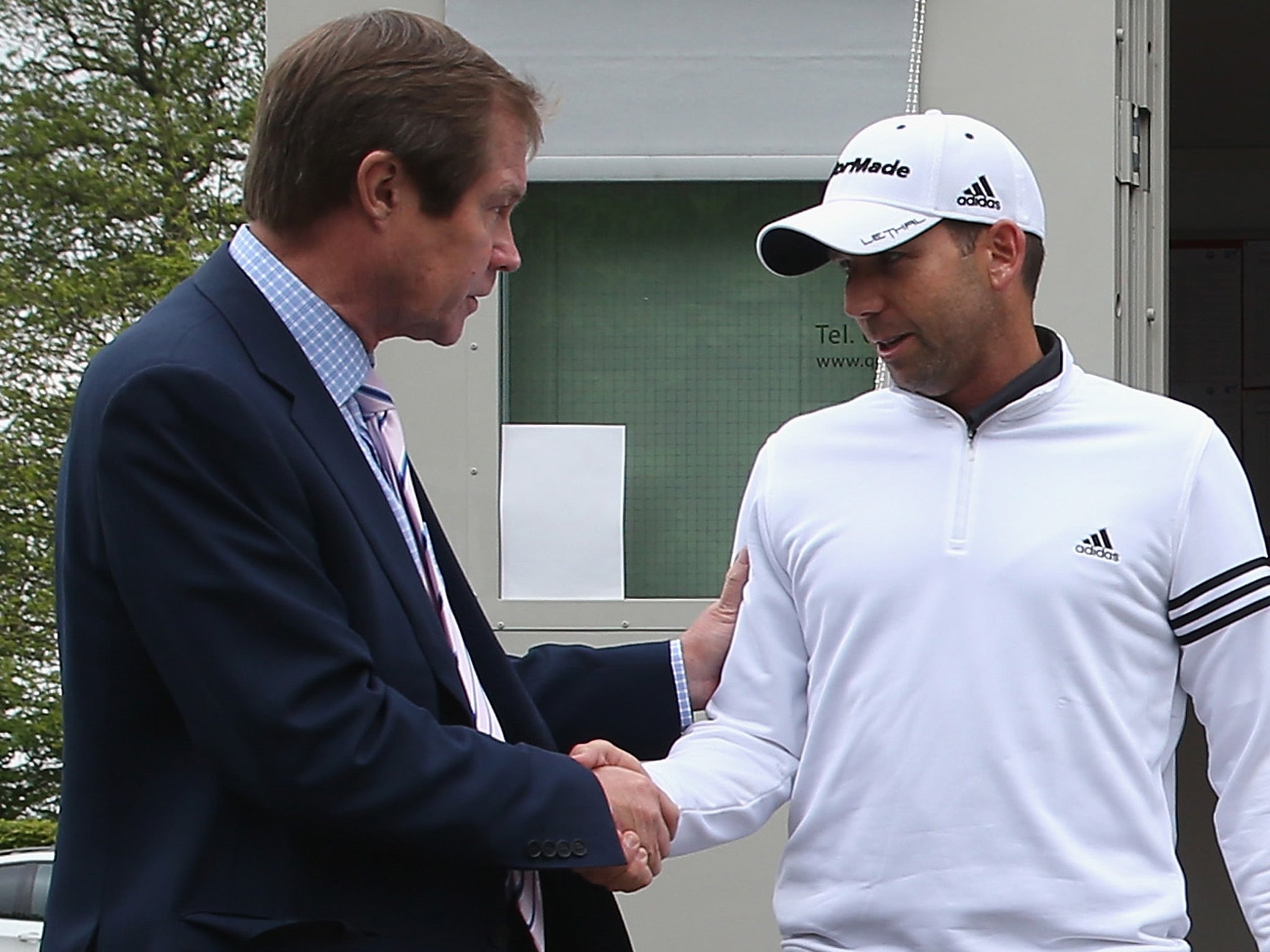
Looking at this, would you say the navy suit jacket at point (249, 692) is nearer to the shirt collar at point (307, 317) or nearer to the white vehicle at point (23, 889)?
the shirt collar at point (307, 317)

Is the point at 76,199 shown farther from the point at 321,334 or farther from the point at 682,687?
the point at 321,334

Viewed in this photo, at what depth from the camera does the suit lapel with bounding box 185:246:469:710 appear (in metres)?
1.91

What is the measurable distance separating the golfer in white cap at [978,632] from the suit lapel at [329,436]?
0.39 metres

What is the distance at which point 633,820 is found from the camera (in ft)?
6.92

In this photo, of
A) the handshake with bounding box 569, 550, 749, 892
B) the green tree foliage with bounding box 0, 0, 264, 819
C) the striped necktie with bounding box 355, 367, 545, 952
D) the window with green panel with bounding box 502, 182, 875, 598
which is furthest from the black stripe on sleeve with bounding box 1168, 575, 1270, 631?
the green tree foliage with bounding box 0, 0, 264, 819

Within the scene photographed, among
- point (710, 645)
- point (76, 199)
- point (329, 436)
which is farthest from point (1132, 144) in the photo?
point (76, 199)

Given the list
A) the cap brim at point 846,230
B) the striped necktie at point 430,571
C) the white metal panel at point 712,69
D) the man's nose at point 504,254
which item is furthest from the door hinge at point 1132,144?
the striped necktie at point 430,571

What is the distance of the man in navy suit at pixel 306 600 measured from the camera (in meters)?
1.76

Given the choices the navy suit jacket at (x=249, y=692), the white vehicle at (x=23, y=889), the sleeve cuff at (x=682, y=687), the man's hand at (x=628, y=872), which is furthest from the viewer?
the white vehicle at (x=23, y=889)

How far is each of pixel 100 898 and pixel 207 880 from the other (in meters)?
0.11

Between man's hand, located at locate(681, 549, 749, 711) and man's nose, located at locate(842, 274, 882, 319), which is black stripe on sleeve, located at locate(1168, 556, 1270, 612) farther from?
man's hand, located at locate(681, 549, 749, 711)

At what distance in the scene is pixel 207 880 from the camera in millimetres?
1799

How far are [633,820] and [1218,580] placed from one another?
2.57 ft

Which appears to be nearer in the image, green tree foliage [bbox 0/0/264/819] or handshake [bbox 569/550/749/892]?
handshake [bbox 569/550/749/892]
